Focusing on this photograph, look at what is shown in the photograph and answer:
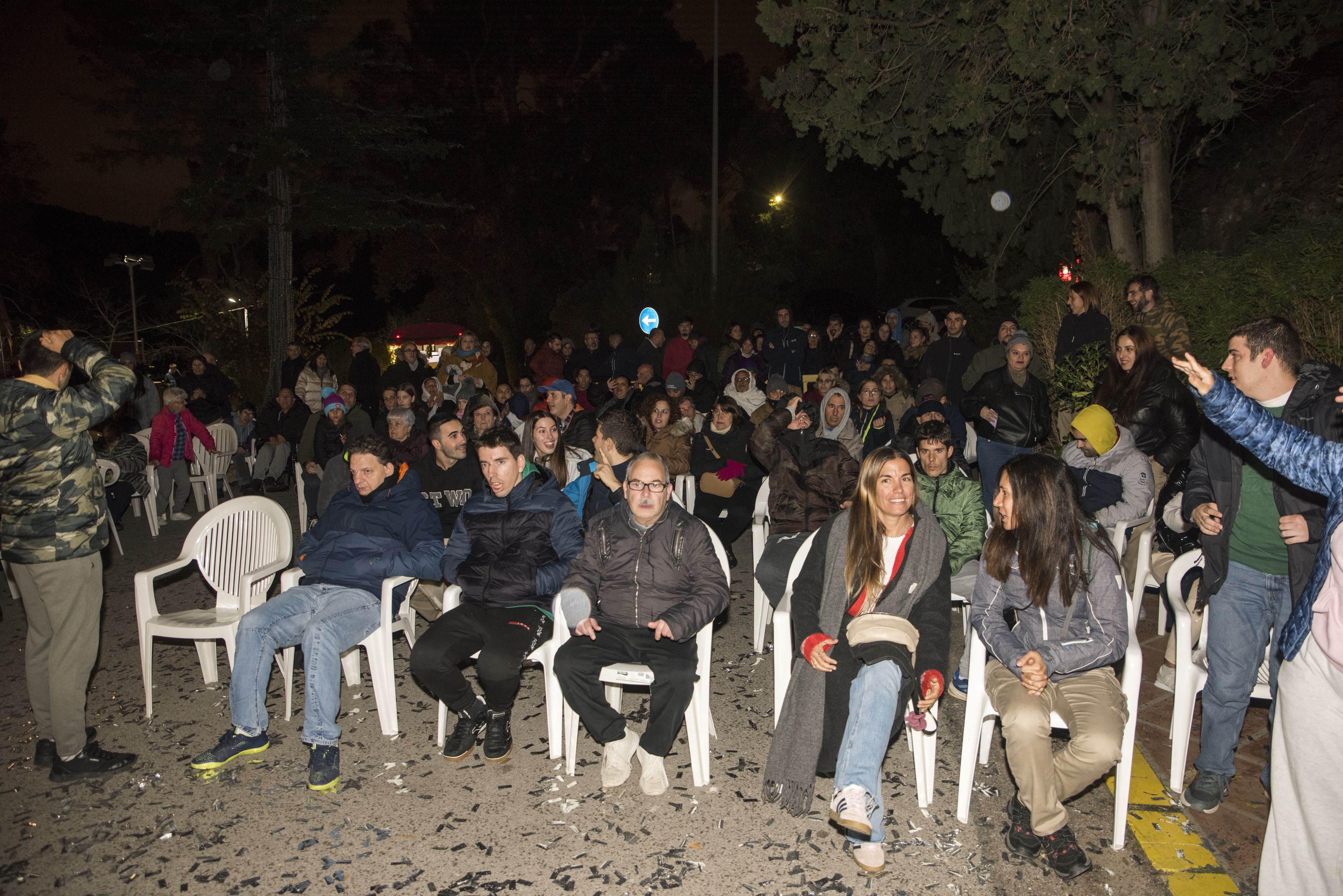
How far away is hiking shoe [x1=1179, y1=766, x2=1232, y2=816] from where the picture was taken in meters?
3.52

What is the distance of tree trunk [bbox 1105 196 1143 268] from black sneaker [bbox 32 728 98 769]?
38.6 feet

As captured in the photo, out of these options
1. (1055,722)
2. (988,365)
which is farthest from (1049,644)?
(988,365)

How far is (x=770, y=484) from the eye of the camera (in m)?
5.53

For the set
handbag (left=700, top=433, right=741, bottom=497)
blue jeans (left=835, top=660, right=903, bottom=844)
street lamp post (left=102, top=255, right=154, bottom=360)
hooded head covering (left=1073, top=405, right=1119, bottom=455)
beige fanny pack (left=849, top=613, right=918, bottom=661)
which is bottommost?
blue jeans (left=835, top=660, right=903, bottom=844)

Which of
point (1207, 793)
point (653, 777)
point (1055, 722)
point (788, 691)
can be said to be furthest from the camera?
point (653, 777)

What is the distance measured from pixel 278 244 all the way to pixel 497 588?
52.4 ft

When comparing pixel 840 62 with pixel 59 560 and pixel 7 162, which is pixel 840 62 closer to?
pixel 59 560

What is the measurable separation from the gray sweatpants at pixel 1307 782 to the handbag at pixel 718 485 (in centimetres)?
459

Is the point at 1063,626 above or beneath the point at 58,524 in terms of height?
beneath

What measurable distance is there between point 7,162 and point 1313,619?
34.0m

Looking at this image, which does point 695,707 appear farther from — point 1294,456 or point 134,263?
point 134,263

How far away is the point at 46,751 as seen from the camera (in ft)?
13.1

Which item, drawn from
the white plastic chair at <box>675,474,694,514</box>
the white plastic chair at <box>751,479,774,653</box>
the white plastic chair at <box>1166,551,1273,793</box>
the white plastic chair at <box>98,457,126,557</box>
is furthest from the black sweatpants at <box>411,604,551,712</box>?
the white plastic chair at <box>98,457,126,557</box>

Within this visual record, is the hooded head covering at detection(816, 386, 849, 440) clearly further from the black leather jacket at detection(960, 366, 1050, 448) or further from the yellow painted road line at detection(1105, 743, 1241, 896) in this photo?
the yellow painted road line at detection(1105, 743, 1241, 896)
